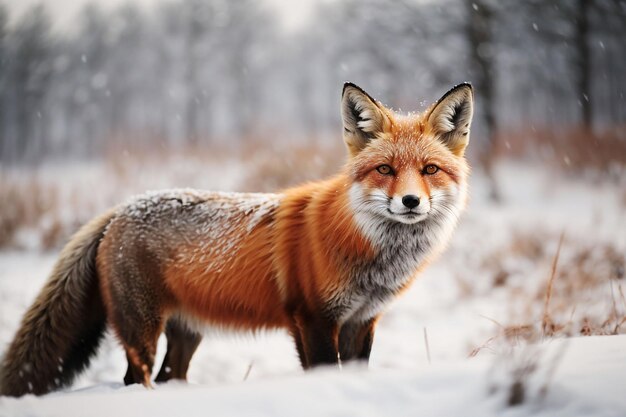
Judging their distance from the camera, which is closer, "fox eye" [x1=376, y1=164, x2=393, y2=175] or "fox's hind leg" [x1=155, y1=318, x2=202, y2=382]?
"fox eye" [x1=376, y1=164, x2=393, y2=175]

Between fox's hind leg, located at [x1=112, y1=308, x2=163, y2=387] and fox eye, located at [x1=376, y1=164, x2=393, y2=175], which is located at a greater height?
fox eye, located at [x1=376, y1=164, x2=393, y2=175]

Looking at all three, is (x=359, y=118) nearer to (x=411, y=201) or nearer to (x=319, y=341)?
(x=411, y=201)

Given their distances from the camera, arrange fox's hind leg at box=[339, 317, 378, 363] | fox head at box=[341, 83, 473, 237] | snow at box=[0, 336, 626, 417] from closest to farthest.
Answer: snow at box=[0, 336, 626, 417], fox head at box=[341, 83, 473, 237], fox's hind leg at box=[339, 317, 378, 363]

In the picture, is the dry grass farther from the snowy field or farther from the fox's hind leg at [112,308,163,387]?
the fox's hind leg at [112,308,163,387]

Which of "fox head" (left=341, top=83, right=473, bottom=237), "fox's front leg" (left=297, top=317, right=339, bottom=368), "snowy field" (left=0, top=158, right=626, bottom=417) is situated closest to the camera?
"snowy field" (left=0, top=158, right=626, bottom=417)

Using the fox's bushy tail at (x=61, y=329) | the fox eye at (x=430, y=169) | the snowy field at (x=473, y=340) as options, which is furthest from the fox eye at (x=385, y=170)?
the fox's bushy tail at (x=61, y=329)

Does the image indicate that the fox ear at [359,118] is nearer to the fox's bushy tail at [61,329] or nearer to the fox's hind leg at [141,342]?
the fox's hind leg at [141,342]

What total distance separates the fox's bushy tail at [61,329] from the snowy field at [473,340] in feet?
0.63

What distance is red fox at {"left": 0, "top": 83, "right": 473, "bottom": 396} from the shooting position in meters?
2.40

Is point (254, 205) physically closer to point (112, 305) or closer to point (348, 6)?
point (112, 305)

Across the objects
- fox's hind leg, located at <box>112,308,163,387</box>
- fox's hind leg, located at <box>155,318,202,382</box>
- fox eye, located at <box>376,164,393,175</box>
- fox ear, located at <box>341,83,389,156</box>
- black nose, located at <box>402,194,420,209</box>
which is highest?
fox ear, located at <box>341,83,389,156</box>

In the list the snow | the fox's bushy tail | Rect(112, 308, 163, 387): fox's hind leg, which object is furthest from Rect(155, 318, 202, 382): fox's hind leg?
the snow

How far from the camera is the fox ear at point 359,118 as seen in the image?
2488 millimetres

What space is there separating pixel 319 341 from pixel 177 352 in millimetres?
1284
